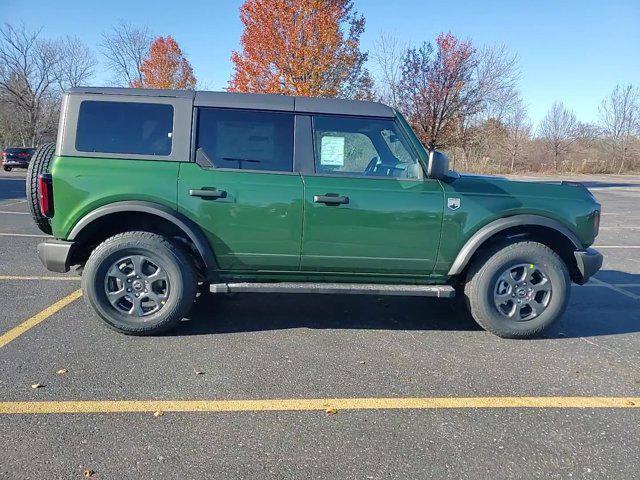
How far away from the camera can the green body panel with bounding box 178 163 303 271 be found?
12.1ft

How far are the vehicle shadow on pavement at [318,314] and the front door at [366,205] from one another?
627mm

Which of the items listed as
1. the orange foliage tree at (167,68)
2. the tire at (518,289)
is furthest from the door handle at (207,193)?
the orange foliage tree at (167,68)

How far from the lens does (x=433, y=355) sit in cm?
363

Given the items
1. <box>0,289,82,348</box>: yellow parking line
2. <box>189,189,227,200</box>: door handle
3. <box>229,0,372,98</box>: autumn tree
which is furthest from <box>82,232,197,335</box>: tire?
<box>229,0,372,98</box>: autumn tree

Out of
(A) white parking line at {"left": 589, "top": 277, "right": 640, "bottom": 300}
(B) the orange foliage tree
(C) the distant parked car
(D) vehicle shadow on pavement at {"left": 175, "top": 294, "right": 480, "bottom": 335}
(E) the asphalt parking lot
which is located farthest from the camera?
(B) the orange foliage tree

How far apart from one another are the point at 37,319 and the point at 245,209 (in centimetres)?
213

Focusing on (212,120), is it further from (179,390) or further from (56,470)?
(56,470)

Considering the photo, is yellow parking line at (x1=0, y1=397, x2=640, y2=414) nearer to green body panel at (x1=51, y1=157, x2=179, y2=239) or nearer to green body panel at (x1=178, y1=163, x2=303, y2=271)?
green body panel at (x1=178, y1=163, x2=303, y2=271)

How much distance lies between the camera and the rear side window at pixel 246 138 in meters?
3.79

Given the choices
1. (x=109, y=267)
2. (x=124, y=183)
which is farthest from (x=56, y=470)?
(x=124, y=183)

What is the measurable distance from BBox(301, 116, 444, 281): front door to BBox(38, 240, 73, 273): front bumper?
1.93m

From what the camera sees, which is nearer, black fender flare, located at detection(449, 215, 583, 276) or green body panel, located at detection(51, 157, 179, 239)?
green body panel, located at detection(51, 157, 179, 239)

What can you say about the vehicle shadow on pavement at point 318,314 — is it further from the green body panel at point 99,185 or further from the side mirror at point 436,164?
the side mirror at point 436,164

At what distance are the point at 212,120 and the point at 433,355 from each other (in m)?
2.65
